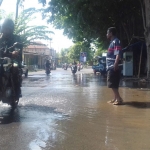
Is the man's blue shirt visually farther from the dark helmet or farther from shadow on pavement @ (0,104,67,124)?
the dark helmet

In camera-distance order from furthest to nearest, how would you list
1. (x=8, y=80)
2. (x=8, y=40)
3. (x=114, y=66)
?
(x=114, y=66), (x=8, y=40), (x=8, y=80)

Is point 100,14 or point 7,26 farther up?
point 100,14

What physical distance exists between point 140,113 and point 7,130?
8.46 ft

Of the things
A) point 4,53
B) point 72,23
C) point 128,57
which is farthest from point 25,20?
point 4,53

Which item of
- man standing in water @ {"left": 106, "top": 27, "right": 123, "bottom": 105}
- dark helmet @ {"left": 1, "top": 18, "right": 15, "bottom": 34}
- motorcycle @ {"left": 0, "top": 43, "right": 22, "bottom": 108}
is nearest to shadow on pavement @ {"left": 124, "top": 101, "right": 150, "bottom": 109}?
man standing in water @ {"left": 106, "top": 27, "right": 123, "bottom": 105}

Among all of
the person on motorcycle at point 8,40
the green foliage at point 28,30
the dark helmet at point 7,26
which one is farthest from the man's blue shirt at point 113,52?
the green foliage at point 28,30

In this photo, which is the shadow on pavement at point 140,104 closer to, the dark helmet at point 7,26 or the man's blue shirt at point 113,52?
the man's blue shirt at point 113,52

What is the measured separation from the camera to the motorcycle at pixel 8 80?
5.18m

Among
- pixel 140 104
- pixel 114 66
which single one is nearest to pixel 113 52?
pixel 114 66

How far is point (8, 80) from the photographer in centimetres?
539

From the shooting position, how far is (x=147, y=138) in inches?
136

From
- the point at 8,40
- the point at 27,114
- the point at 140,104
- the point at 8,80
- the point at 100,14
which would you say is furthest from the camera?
the point at 100,14

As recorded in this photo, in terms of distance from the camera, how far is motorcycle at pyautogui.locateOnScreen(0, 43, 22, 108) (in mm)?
5176

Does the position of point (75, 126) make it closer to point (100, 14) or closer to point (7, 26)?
point (7, 26)
